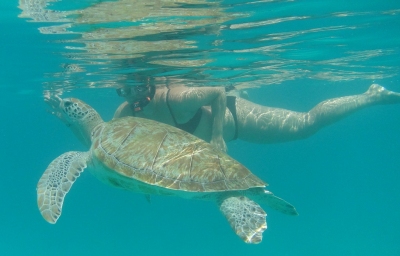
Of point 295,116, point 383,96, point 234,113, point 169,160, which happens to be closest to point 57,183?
point 169,160

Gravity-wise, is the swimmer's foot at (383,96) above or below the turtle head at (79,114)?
below

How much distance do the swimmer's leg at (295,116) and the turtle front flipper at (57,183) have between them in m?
5.20

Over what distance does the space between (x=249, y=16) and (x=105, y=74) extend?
8.25 metres

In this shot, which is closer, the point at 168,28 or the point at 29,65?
the point at 168,28

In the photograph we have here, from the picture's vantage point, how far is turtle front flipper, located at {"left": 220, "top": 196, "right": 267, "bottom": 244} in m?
4.70

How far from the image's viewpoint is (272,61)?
13000 millimetres

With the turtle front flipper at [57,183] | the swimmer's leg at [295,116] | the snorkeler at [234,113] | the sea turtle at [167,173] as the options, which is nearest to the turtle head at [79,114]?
the turtle front flipper at [57,183]

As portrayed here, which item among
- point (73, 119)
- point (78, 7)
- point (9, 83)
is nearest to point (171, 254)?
point (9, 83)

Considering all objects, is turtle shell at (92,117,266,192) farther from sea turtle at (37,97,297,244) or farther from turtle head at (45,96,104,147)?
turtle head at (45,96,104,147)

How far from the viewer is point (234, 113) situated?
32.9 ft

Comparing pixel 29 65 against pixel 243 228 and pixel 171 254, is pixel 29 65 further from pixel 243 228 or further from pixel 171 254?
pixel 171 254

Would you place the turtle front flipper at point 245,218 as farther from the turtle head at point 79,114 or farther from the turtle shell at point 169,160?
the turtle head at point 79,114

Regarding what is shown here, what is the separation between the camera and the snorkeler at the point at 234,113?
9.13 metres

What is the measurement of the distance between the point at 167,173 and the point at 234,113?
16.3 feet
